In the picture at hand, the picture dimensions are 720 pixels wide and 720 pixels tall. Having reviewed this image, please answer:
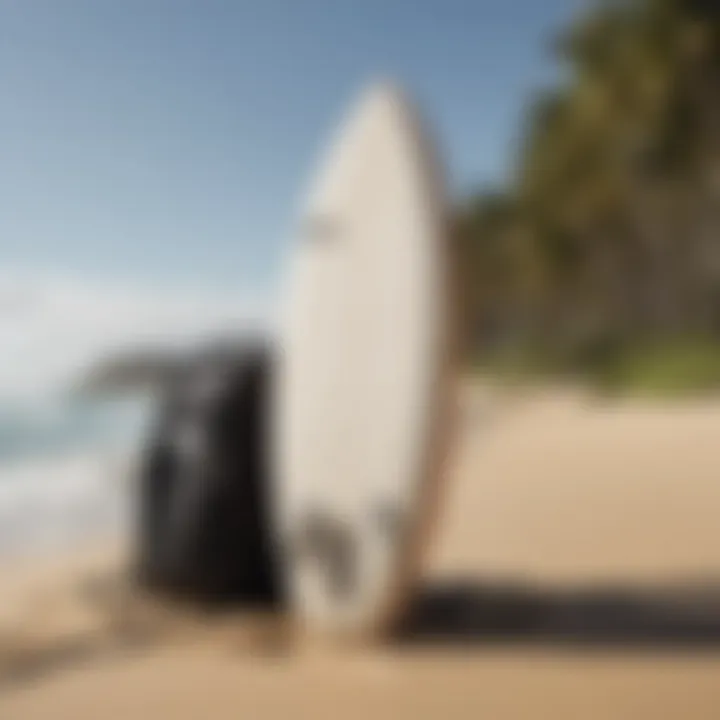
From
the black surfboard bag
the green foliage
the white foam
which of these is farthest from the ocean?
the green foliage

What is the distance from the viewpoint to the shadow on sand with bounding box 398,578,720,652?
6.45 feet

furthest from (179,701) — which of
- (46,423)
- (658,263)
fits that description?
(658,263)

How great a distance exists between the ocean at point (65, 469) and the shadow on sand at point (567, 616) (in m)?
0.87

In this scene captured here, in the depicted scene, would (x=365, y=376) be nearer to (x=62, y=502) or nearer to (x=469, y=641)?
(x=469, y=641)

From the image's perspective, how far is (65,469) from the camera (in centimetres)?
547

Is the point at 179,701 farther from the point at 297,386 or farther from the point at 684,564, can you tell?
the point at 684,564

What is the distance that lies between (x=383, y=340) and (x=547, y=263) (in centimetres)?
1482

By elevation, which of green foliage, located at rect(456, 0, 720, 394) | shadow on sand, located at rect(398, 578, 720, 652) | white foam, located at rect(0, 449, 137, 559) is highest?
green foliage, located at rect(456, 0, 720, 394)

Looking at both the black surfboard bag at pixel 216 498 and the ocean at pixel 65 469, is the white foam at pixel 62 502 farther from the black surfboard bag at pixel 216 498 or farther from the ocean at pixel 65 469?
the black surfboard bag at pixel 216 498

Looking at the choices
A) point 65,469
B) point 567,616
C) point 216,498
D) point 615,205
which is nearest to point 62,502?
point 65,469

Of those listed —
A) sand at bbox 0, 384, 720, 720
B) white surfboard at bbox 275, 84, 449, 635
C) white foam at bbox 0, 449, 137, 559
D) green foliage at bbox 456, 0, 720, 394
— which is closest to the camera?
sand at bbox 0, 384, 720, 720

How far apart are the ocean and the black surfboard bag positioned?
0.88ft

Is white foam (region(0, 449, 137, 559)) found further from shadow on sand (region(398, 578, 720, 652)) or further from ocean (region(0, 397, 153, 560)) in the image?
shadow on sand (region(398, 578, 720, 652))

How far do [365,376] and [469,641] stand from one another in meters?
0.55
